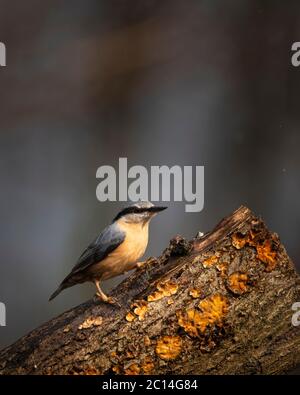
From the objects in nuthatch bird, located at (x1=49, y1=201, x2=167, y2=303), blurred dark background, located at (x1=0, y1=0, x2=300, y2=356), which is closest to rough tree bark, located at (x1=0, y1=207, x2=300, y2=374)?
nuthatch bird, located at (x1=49, y1=201, x2=167, y2=303)

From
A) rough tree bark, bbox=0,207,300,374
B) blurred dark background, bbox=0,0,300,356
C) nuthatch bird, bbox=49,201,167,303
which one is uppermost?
blurred dark background, bbox=0,0,300,356

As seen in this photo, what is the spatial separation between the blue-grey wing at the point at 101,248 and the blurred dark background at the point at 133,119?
0.61m

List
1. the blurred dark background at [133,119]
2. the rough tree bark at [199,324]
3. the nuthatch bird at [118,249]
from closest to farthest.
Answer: the rough tree bark at [199,324], the nuthatch bird at [118,249], the blurred dark background at [133,119]

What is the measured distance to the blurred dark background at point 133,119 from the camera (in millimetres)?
3021

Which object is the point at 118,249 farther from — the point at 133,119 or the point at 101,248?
the point at 133,119

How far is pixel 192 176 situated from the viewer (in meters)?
3.00

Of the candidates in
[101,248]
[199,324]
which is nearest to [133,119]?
[101,248]

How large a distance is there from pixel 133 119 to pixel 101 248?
122 centimetres

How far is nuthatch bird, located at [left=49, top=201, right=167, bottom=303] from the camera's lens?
7.45 ft

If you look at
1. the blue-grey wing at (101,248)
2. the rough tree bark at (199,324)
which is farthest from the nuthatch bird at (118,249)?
the rough tree bark at (199,324)

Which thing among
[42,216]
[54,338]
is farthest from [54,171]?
[54,338]

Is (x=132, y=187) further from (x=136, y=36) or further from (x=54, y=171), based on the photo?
(x=136, y=36)

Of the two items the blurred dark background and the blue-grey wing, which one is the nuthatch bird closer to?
the blue-grey wing

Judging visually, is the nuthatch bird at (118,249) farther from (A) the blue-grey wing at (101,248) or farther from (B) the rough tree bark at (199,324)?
(B) the rough tree bark at (199,324)
